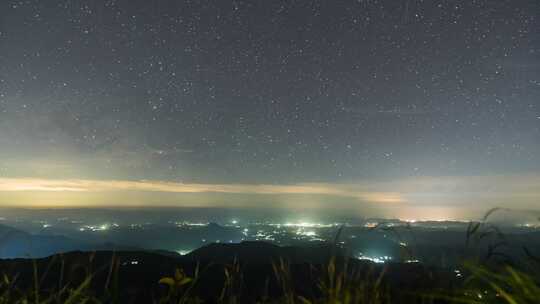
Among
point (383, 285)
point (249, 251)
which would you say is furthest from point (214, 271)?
point (383, 285)

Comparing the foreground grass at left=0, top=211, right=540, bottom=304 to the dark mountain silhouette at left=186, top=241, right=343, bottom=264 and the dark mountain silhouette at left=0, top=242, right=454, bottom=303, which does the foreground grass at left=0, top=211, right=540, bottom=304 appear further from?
the dark mountain silhouette at left=186, top=241, right=343, bottom=264

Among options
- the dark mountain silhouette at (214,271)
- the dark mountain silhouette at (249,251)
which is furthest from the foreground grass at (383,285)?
the dark mountain silhouette at (249,251)

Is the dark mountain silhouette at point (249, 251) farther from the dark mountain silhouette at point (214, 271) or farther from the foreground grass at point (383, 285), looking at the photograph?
the foreground grass at point (383, 285)

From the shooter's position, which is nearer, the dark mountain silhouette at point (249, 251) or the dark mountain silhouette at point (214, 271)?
the dark mountain silhouette at point (214, 271)

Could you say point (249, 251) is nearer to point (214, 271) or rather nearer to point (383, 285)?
point (214, 271)

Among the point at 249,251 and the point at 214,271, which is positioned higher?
the point at 214,271

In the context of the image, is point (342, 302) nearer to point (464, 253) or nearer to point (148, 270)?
point (464, 253)

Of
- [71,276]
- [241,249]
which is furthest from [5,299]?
[241,249]

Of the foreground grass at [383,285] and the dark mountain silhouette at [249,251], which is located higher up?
the foreground grass at [383,285]

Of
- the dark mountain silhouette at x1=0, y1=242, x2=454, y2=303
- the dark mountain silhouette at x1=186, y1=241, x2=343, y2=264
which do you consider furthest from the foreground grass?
the dark mountain silhouette at x1=186, y1=241, x2=343, y2=264

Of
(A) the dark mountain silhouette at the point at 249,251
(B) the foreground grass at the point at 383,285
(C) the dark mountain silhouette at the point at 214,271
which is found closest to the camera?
(B) the foreground grass at the point at 383,285

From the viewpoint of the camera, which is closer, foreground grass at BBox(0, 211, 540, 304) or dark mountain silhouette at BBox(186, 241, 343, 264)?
foreground grass at BBox(0, 211, 540, 304)
